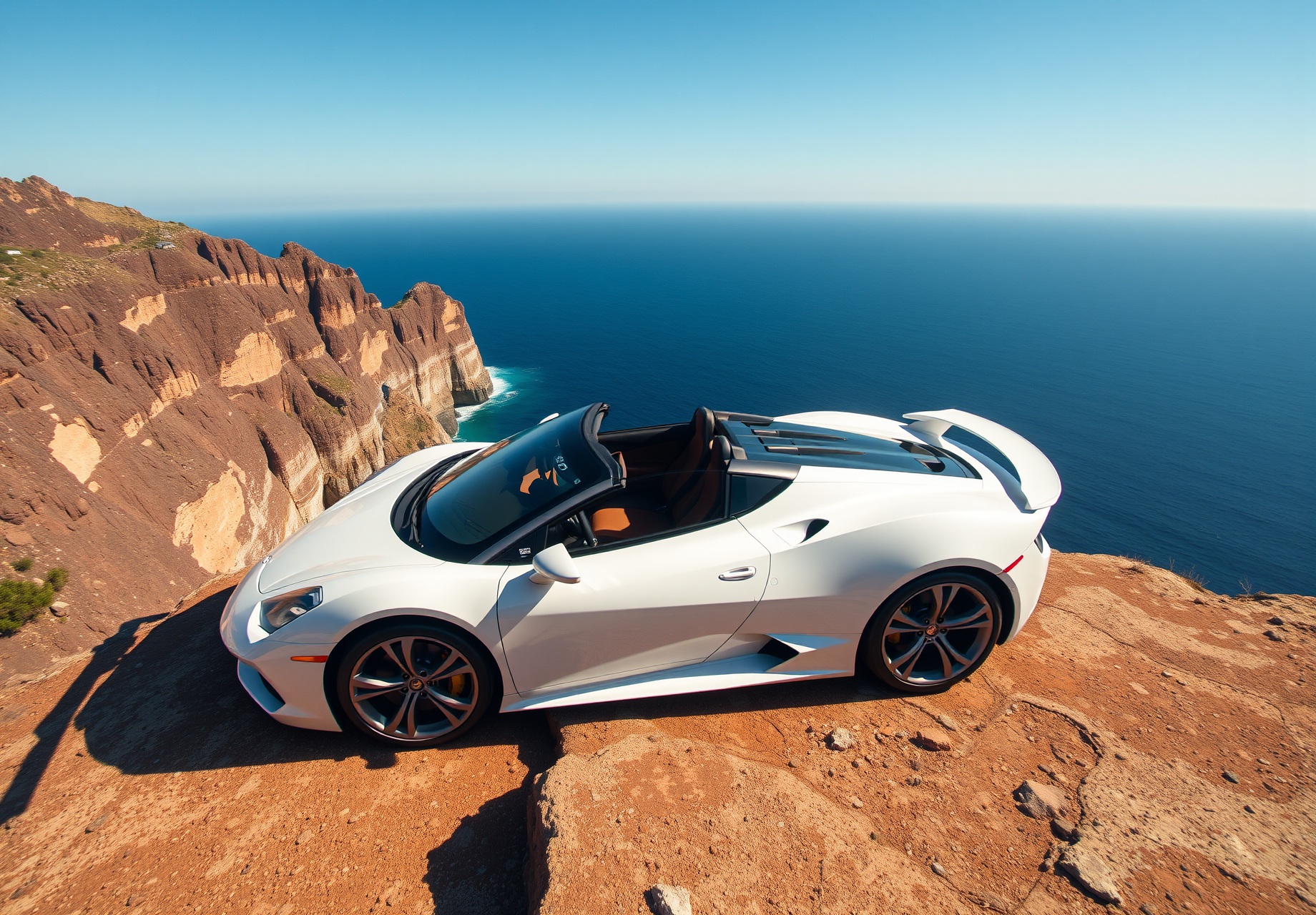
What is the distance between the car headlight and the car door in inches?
43.6

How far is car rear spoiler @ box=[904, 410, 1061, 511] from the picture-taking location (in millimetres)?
4109

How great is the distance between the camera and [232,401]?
3128 centimetres

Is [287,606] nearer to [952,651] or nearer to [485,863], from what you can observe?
[485,863]

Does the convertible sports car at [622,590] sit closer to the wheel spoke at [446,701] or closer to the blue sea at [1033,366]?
the wheel spoke at [446,701]

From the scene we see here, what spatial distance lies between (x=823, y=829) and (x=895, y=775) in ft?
2.14

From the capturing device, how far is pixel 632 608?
11.3 ft

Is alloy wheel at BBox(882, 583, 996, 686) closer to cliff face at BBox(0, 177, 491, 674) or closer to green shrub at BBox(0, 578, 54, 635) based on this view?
cliff face at BBox(0, 177, 491, 674)

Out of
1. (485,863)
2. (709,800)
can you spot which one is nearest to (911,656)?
(709,800)

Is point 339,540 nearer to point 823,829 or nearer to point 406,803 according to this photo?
point 406,803

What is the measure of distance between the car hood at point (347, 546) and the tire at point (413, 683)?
44cm

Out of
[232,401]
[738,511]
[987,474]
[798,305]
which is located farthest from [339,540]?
[798,305]

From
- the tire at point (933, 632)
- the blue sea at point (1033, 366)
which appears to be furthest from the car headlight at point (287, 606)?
the blue sea at point (1033, 366)

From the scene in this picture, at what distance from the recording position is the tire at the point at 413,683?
3365mm

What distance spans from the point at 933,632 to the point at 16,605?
12.0 meters
